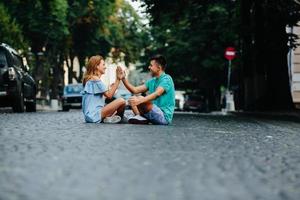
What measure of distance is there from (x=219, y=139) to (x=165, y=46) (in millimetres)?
37686

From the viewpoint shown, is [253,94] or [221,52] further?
[221,52]

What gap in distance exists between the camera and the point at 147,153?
624 cm

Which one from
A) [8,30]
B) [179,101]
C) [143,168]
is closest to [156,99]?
[143,168]

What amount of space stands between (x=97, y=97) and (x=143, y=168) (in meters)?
6.04

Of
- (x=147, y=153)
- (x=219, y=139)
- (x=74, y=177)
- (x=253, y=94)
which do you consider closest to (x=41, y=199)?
(x=74, y=177)

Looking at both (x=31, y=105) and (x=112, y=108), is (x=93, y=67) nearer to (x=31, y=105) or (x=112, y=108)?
(x=112, y=108)

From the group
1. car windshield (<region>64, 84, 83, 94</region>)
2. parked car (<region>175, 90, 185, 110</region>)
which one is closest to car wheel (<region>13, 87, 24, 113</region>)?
car windshield (<region>64, 84, 83, 94</region>)

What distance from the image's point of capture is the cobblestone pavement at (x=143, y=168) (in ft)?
13.5

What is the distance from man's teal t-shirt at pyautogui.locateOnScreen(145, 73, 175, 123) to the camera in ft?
35.5

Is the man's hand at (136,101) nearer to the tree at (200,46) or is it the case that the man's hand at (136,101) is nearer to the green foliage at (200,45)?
the tree at (200,46)

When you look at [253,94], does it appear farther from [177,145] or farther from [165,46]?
[165,46]

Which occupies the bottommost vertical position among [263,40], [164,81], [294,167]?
[294,167]

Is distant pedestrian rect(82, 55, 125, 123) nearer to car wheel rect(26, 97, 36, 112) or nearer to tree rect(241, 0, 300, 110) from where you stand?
tree rect(241, 0, 300, 110)

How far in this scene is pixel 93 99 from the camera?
437 inches
